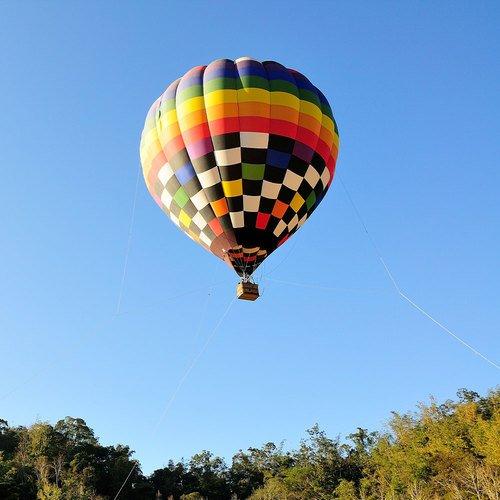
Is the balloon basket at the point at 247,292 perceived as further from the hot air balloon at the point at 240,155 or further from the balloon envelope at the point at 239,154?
the balloon envelope at the point at 239,154

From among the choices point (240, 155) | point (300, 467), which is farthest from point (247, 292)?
point (300, 467)

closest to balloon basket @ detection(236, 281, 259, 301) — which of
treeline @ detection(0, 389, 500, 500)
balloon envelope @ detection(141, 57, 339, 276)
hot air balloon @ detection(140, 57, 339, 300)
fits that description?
hot air balloon @ detection(140, 57, 339, 300)

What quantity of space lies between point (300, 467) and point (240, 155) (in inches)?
2037

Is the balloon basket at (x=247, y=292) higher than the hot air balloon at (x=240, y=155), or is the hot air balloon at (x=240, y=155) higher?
the hot air balloon at (x=240, y=155)

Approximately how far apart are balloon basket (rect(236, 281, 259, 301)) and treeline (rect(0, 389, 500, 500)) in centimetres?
2167

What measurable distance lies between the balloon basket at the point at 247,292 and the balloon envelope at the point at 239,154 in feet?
2.29

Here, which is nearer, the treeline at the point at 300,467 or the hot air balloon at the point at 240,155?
the hot air balloon at the point at 240,155

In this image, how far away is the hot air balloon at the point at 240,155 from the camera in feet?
51.4

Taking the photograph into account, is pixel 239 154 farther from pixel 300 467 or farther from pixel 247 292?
pixel 300 467

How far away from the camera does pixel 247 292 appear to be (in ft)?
50.5

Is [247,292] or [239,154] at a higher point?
[239,154]

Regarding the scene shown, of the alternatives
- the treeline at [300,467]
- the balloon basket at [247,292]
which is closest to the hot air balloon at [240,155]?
the balloon basket at [247,292]

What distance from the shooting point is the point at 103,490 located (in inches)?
1960

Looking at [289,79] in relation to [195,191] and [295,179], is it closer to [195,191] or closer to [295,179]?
[295,179]
